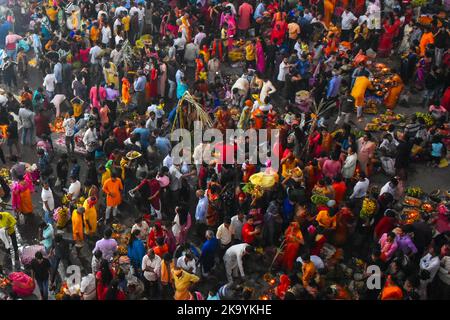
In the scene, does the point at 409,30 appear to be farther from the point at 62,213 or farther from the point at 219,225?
the point at 62,213

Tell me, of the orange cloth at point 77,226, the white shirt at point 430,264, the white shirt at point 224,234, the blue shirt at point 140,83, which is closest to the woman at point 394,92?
the white shirt at point 430,264

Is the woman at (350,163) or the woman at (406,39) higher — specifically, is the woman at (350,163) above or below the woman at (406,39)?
below

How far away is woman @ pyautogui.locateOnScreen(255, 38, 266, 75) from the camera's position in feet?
53.2

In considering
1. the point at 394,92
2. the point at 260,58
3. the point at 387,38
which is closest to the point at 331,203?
the point at 394,92

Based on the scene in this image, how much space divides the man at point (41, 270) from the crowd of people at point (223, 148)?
0.11 feet

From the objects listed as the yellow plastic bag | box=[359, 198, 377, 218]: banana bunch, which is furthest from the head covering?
the yellow plastic bag

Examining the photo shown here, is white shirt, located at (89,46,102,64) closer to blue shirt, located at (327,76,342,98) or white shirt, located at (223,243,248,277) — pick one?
blue shirt, located at (327,76,342,98)

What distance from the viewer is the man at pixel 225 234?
11.0 m

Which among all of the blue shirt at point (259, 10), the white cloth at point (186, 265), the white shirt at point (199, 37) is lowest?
A: the white cloth at point (186, 265)

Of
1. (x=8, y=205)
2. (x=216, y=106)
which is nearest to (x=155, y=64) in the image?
(x=216, y=106)

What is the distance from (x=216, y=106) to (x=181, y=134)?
137 centimetres

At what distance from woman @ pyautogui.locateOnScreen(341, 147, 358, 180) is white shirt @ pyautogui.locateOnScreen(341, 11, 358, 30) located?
6.20 meters

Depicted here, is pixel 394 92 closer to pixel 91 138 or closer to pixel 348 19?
pixel 348 19

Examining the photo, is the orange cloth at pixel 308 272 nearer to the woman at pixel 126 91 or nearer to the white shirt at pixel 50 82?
the woman at pixel 126 91
